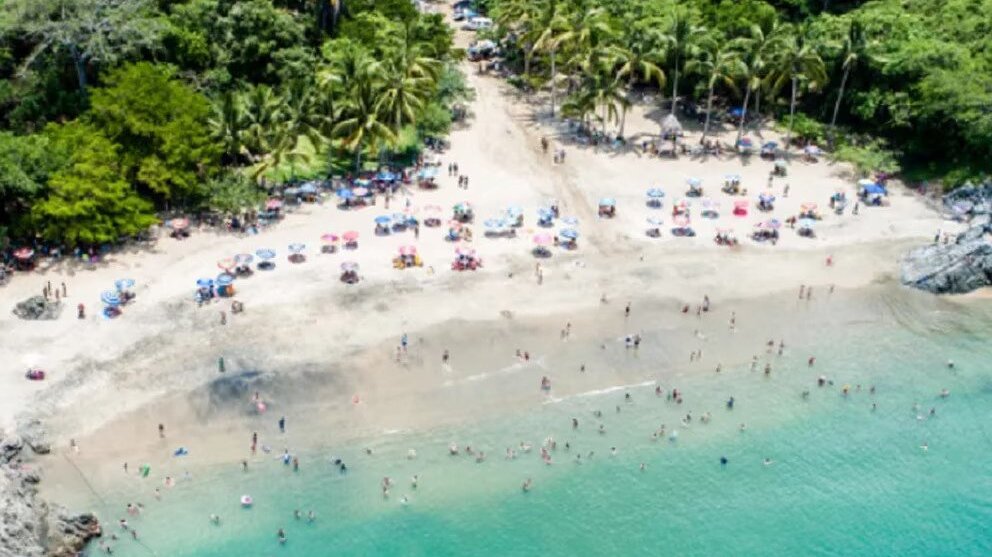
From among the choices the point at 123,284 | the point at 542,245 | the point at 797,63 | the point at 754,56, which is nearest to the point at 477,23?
the point at 754,56

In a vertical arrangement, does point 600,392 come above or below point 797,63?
below

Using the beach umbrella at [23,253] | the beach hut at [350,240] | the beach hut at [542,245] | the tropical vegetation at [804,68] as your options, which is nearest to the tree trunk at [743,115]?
the tropical vegetation at [804,68]

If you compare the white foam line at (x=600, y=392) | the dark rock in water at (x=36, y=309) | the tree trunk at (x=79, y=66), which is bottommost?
the white foam line at (x=600, y=392)

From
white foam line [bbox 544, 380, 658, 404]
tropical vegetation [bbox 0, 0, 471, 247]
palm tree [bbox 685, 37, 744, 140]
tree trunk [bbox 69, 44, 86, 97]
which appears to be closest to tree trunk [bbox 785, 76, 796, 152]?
palm tree [bbox 685, 37, 744, 140]

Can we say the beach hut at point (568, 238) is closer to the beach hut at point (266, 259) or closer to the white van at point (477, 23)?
the beach hut at point (266, 259)

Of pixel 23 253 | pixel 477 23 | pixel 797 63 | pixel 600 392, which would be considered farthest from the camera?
pixel 477 23

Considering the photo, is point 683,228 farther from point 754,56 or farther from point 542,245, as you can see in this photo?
point 754,56

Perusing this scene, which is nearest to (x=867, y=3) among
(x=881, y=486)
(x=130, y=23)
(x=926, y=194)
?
(x=926, y=194)
